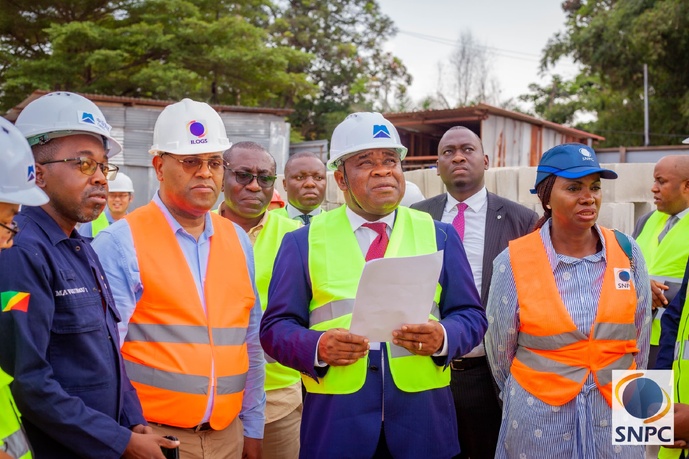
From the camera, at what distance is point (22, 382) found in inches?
83.3

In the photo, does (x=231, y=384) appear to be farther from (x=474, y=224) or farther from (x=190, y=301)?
(x=474, y=224)

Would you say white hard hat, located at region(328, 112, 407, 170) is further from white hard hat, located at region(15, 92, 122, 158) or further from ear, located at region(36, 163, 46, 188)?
ear, located at region(36, 163, 46, 188)

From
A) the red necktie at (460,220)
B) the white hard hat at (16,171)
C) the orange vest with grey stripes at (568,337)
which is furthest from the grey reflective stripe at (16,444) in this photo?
the red necktie at (460,220)

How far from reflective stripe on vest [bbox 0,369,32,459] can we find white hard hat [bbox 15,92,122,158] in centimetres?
100

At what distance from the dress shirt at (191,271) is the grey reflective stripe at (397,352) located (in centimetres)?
85

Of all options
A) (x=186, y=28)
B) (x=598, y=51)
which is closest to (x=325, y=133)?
(x=186, y=28)

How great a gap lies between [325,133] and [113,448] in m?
29.2

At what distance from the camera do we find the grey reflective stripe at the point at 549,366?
3.09 m

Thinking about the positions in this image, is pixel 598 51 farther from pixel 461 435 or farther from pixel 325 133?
pixel 461 435

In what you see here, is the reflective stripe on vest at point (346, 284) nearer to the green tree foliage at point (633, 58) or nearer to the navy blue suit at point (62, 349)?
the navy blue suit at point (62, 349)

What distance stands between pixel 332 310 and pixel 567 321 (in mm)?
1124

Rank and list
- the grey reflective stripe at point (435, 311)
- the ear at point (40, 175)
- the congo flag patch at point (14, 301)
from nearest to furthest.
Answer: the congo flag patch at point (14, 301)
the ear at point (40, 175)
the grey reflective stripe at point (435, 311)

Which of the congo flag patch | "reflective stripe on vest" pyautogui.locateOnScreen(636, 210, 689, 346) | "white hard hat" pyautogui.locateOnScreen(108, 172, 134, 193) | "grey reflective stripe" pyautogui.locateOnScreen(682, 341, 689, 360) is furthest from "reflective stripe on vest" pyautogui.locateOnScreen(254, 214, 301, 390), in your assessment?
"white hard hat" pyautogui.locateOnScreen(108, 172, 134, 193)

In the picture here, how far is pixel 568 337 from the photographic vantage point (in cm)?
312
